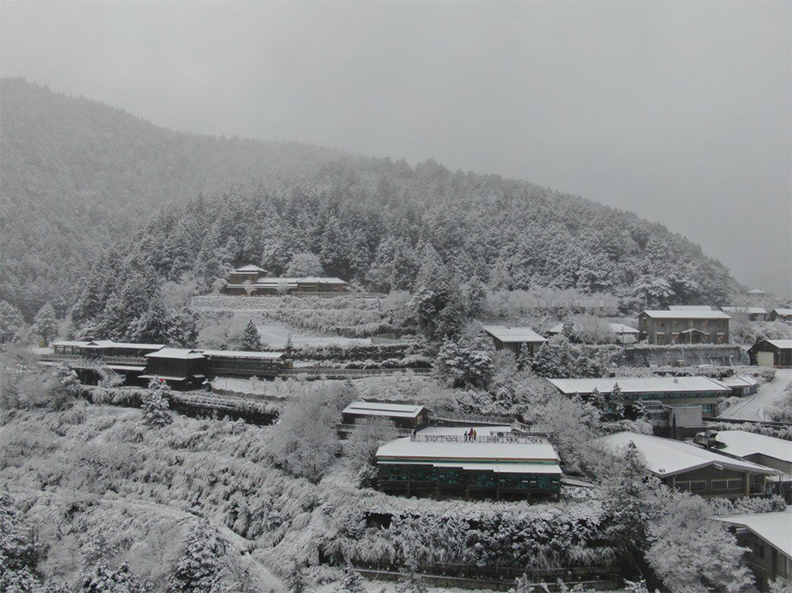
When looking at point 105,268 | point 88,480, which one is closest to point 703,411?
point 88,480

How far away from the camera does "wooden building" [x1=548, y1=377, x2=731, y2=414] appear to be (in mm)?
26578

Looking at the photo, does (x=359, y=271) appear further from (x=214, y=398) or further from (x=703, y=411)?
(x=703, y=411)

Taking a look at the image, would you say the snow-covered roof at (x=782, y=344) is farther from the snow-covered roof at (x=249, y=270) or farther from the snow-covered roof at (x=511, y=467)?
the snow-covered roof at (x=249, y=270)

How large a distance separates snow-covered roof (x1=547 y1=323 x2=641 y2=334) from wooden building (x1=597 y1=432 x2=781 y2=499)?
1446cm

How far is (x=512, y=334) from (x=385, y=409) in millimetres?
11192

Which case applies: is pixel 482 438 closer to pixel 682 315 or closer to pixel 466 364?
pixel 466 364

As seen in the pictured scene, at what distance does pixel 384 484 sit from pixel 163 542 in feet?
28.1

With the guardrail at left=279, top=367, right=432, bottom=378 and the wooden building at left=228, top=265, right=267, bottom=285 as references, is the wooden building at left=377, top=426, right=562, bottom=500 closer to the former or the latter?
the guardrail at left=279, top=367, right=432, bottom=378

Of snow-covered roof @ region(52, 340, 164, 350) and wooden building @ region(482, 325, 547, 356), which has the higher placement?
wooden building @ region(482, 325, 547, 356)

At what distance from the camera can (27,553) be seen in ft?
62.5

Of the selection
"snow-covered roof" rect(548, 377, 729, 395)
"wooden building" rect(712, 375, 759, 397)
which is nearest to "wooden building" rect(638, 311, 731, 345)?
"wooden building" rect(712, 375, 759, 397)

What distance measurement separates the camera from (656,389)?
2684 centimetres

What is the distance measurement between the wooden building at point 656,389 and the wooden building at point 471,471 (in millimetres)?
6304

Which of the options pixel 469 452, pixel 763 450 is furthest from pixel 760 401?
pixel 469 452
